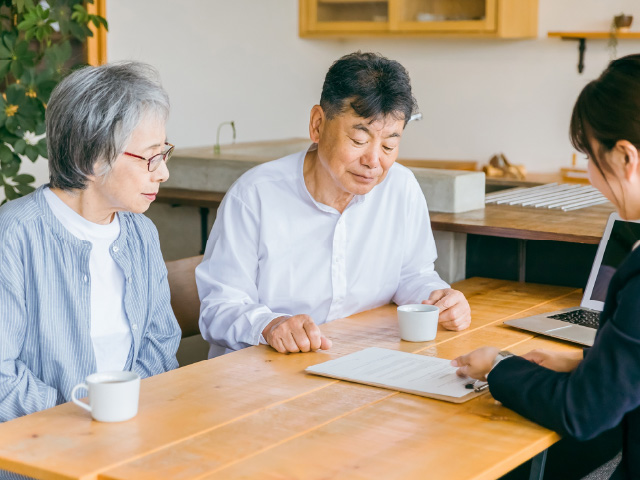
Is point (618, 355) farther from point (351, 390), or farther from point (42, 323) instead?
point (42, 323)

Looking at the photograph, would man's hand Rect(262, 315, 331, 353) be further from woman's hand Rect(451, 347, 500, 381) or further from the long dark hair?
the long dark hair

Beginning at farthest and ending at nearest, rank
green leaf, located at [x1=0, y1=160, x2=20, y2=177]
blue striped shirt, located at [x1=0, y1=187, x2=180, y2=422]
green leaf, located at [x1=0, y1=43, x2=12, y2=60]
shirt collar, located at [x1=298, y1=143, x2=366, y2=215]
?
green leaf, located at [x1=0, y1=160, x2=20, y2=177]
green leaf, located at [x1=0, y1=43, x2=12, y2=60]
shirt collar, located at [x1=298, y1=143, x2=366, y2=215]
blue striped shirt, located at [x1=0, y1=187, x2=180, y2=422]

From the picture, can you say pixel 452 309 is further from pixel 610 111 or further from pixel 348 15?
pixel 348 15

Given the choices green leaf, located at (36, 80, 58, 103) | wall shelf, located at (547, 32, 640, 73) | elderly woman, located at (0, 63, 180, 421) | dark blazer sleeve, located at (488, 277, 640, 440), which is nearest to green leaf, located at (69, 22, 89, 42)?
green leaf, located at (36, 80, 58, 103)

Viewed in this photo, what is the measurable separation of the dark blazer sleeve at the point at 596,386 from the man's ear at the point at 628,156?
0.54 feet

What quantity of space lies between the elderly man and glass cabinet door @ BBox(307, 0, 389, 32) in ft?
9.80

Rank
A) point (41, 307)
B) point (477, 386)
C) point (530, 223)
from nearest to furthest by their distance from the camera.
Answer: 1. point (477, 386)
2. point (41, 307)
3. point (530, 223)

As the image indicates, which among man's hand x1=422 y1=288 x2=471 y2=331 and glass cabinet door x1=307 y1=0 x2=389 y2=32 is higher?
glass cabinet door x1=307 y1=0 x2=389 y2=32

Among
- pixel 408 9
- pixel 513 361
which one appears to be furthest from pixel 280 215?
pixel 408 9

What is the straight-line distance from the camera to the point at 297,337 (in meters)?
1.80

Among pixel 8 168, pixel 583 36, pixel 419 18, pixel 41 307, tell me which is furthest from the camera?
pixel 419 18

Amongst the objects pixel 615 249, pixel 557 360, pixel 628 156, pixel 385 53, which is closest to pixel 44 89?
pixel 615 249

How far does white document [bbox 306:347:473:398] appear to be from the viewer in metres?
1.55

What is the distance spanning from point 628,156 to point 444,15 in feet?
12.9
